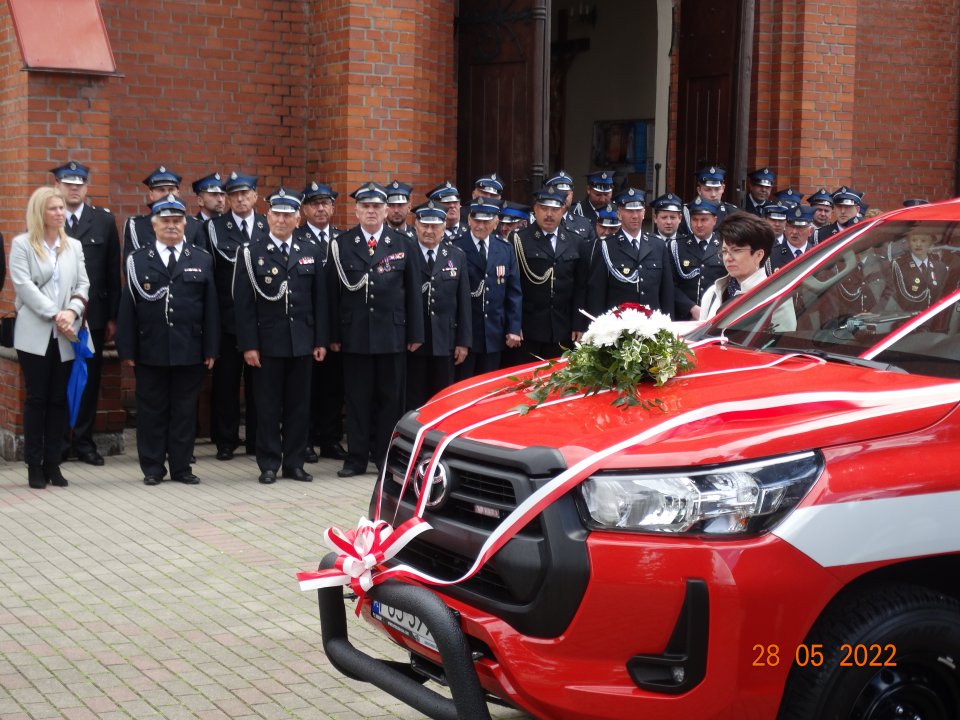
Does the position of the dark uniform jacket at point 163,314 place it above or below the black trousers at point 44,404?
above

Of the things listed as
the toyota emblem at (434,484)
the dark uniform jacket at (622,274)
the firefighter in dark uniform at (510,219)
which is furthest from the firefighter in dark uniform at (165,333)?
the toyota emblem at (434,484)

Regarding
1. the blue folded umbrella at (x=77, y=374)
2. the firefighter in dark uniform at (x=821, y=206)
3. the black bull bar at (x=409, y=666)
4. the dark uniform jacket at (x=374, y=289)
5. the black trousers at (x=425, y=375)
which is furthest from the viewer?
the firefighter in dark uniform at (x=821, y=206)

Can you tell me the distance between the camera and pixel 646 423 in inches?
153

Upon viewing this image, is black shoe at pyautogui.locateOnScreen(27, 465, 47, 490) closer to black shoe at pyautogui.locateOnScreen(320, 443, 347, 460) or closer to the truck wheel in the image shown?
black shoe at pyautogui.locateOnScreen(320, 443, 347, 460)

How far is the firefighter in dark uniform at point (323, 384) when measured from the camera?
34.9ft

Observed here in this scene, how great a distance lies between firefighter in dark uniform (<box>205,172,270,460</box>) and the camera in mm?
10516

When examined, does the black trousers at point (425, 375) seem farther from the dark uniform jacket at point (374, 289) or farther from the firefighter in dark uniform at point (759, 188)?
the firefighter in dark uniform at point (759, 188)

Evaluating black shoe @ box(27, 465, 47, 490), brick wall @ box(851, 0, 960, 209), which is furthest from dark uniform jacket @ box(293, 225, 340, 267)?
brick wall @ box(851, 0, 960, 209)

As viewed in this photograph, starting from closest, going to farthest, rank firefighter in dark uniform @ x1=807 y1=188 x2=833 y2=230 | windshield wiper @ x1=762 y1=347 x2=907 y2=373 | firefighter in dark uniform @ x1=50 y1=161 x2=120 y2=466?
windshield wiper @ x1=762 y1=347 x2=907 y2=373, firefighter in dark uniform @ x1=50 y1=161 x2=120 y2=466, firefighter in dark uniform @ x1=807 y1=188 x2=833 y2=230

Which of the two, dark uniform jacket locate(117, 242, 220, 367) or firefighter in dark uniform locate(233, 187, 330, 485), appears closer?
dark uniform jacket locate(117, 242, 220, 367)

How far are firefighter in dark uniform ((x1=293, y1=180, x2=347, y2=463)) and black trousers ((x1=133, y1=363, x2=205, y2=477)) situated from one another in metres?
1.15
